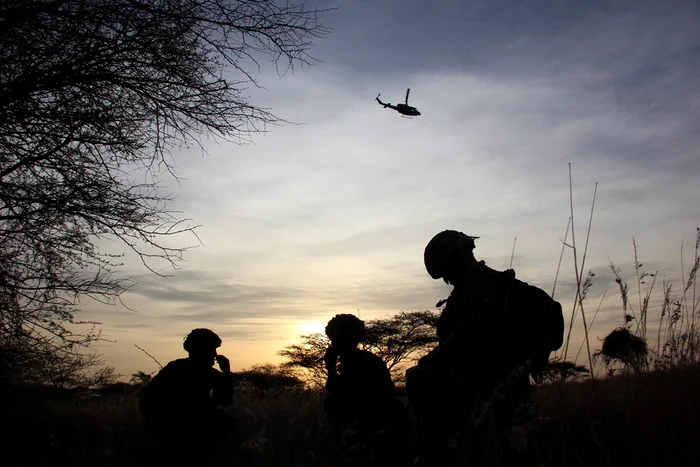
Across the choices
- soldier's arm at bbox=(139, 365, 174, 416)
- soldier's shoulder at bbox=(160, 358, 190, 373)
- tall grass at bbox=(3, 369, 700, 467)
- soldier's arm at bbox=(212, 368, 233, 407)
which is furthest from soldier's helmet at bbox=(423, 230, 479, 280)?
soldier's arm at bbox=(139, 365, 174, 416)

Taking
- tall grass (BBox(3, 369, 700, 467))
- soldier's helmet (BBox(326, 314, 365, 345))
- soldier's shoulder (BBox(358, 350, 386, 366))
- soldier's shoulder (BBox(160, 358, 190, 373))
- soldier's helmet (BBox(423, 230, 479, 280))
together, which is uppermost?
soldier's helmet (BBox(423, 230, 479, 280))

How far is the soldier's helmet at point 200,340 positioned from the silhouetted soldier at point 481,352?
238cm

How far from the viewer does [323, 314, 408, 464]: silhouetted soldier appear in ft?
16.1

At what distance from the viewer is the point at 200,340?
5.32 m

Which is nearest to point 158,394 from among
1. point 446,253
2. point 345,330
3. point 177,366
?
point 177,366

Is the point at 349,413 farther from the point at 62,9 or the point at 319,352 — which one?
the point at 319,352

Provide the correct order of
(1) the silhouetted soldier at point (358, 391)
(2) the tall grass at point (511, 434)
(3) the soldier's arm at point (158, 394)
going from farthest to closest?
(3) the soldier's arm at point (158, 394) < (1) the silhouetted soldier at point (358, 391) < (2) the tall grass at point (511, 434)

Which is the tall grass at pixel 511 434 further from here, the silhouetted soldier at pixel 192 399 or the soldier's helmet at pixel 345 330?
the soldier's helmet at pixel 345 330

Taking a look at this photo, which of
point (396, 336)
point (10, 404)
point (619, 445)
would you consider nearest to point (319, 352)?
point (396, 336)

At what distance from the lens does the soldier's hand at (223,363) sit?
534 cm

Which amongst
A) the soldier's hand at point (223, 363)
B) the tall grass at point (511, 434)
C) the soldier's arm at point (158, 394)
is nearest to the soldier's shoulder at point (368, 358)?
the tall grass at point (511, 434)

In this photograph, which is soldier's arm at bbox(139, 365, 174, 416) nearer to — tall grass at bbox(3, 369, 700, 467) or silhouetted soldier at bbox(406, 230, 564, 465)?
tall grass at bbox(3, 369, 700, 467)

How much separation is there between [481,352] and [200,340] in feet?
9.60

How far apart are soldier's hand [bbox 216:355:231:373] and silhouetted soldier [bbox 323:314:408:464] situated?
99 cm
